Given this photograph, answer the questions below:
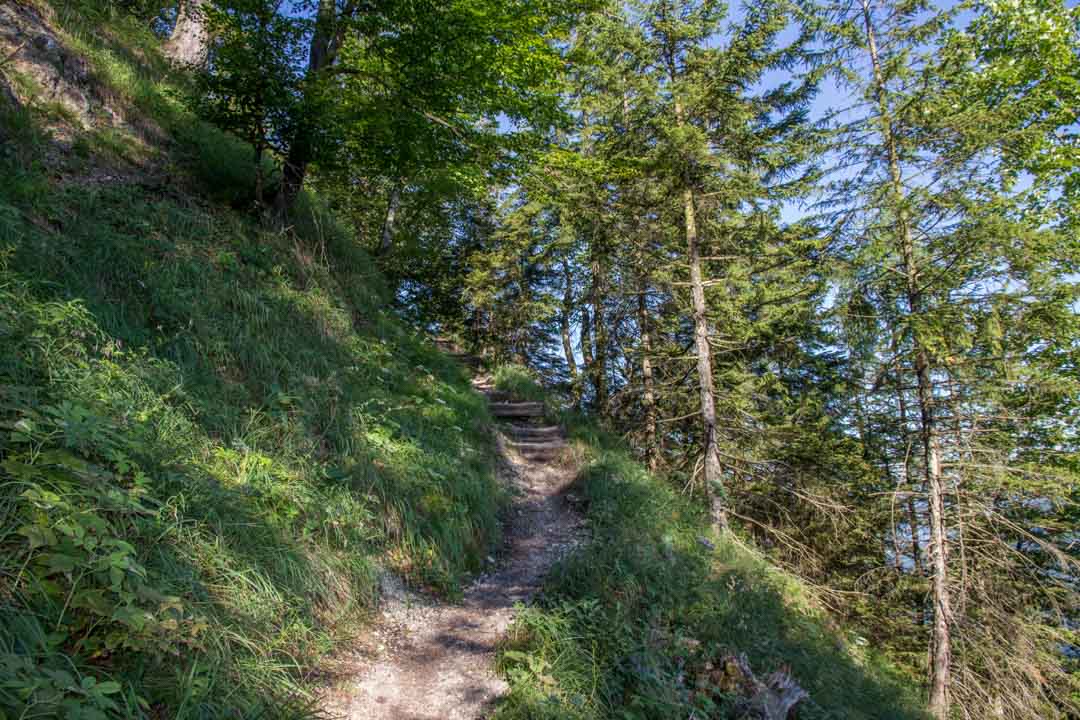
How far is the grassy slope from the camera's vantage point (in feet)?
6.77

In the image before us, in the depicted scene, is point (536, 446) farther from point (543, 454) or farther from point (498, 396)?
point (498, 396)

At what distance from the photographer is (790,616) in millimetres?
6027

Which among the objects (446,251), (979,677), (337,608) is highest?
(446,251)

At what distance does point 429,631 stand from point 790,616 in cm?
465

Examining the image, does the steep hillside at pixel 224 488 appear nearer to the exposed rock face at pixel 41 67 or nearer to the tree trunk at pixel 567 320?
the exposed rock face at pixel 41 67

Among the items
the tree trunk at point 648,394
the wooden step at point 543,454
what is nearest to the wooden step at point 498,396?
the wooden step at point 543,454

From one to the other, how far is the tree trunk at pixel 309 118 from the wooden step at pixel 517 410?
18.9 ft

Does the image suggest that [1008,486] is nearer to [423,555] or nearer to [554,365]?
[423,555]

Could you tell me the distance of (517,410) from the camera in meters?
11.2

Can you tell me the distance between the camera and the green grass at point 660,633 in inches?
126

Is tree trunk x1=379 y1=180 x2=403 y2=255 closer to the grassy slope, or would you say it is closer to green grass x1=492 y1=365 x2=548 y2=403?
green grass x1=492 y1=365 x2=548 y2=403

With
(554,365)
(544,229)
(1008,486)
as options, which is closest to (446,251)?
(544,229)

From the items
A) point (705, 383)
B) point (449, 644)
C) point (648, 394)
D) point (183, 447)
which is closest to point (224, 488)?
point (183, 447)

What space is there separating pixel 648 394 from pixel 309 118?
28.4 ft
